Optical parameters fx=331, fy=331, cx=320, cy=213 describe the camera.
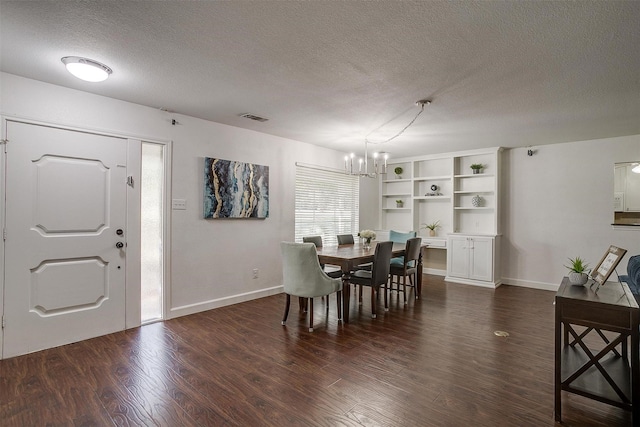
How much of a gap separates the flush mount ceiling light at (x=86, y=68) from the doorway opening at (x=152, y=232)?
47.0 inches

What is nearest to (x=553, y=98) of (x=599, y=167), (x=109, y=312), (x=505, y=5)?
(x=505, y=5)

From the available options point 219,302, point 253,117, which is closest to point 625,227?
point 253,117

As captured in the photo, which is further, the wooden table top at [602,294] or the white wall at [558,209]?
the white wall at [558,209]

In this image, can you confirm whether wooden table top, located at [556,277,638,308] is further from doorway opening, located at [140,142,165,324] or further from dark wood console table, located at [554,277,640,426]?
doorway opening, located at [140,142,165,324]

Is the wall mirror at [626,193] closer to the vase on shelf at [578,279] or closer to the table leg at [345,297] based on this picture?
the vase on shelf at [578,279]

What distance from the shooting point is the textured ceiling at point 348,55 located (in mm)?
1905

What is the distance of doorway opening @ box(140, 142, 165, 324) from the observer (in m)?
3.82

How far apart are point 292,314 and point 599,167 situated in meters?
5.06

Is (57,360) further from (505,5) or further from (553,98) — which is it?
(553,98)

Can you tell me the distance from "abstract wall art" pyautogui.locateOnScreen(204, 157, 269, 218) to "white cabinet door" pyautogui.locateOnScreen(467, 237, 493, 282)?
359 centimetres

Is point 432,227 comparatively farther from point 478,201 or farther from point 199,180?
point 199,180

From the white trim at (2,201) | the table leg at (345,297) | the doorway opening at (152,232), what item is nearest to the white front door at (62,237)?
the white trim at (2,201)

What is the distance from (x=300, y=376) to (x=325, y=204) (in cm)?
375

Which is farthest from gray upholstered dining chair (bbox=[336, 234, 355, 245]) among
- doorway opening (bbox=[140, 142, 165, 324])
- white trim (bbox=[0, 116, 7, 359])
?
white trim (bbox=[0, 116, 7, 359])
